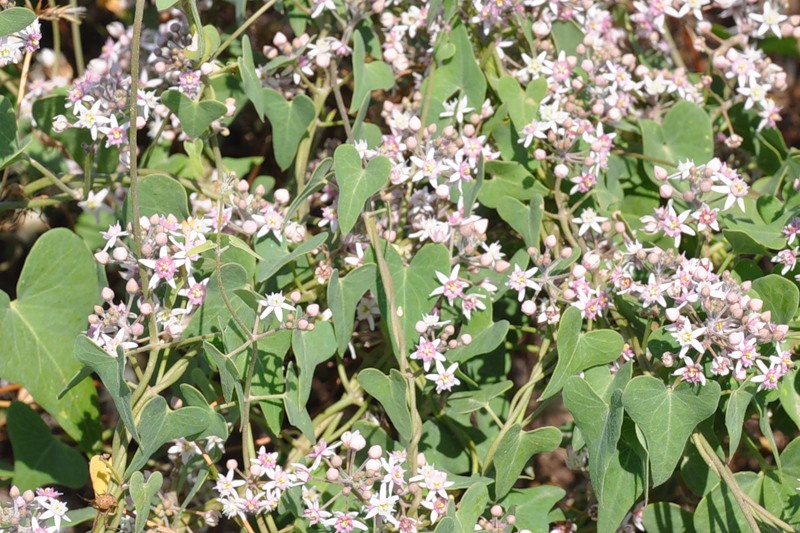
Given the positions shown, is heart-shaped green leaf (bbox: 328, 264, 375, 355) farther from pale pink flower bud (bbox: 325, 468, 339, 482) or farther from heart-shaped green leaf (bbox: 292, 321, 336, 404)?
pale pink flower bud (bbox: 325, 468, 339, 482)

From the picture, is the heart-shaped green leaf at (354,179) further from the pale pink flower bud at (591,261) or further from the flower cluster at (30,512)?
the flower cluster at (30,512)

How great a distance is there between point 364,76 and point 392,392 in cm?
79

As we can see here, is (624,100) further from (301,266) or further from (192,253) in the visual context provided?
(192,253)

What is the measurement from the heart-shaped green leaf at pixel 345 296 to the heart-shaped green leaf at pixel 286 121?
0.42 meters

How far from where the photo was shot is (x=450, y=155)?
2.03m

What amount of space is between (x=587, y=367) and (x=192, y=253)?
33.6 inches

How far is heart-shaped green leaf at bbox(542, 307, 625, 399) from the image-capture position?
1887mm

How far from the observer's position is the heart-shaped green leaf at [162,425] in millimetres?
1778

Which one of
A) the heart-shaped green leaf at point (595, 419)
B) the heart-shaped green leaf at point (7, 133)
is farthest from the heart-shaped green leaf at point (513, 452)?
the heart-shaped green leaf at point (7, 133)

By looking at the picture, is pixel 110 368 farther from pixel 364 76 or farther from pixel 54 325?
pixel 364 76

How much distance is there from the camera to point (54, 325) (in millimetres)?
2127

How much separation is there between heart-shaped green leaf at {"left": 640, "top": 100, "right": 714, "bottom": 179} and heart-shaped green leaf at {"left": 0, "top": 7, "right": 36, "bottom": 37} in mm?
1446

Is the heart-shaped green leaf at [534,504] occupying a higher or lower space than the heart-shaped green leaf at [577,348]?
lower

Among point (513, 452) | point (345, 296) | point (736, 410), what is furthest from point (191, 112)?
point (736, 410)
